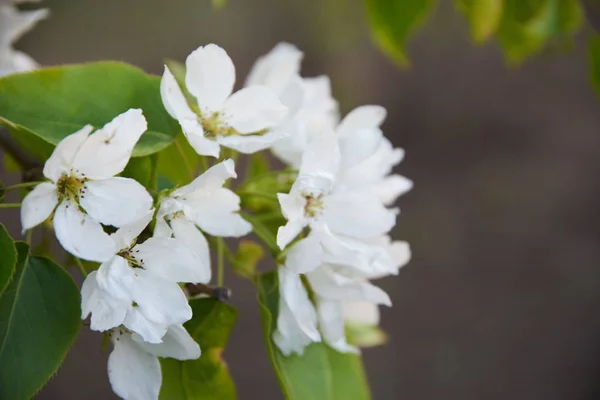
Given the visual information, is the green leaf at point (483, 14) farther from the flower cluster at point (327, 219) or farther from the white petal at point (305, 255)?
the white petal at point (305, 255)

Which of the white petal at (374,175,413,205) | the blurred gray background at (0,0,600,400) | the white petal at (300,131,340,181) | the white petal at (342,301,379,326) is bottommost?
the blurred gray background at (0,0,600,400)

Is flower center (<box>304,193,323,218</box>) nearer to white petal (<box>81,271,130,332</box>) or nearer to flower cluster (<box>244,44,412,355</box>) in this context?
flower cluster (<box>244,44,412,355</box>)

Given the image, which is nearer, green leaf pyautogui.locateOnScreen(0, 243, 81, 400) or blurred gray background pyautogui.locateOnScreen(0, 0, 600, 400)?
green leaf pyautogui.locateOnScreen(0, 243, 81, 400)

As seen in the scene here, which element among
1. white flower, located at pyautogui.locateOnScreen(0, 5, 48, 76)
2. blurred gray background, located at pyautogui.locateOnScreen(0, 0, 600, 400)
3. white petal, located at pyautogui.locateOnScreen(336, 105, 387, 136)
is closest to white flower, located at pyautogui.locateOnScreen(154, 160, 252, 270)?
white petal, located at pyautogui.locateOnScreen(336, 105, 387, 136)

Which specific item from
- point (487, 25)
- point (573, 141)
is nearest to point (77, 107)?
point (487, 25)

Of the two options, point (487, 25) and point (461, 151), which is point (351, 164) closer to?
point (487, 25)
